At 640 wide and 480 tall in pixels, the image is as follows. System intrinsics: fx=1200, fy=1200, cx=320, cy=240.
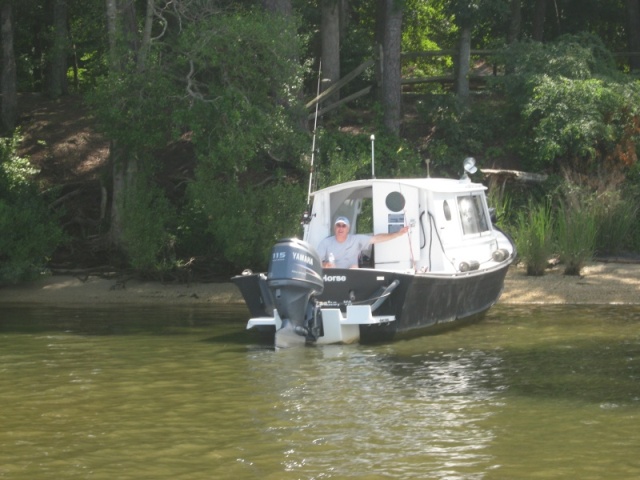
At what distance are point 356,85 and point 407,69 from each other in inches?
340

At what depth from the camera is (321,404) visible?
12.0 meters

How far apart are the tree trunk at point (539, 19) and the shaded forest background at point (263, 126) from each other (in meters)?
0.05

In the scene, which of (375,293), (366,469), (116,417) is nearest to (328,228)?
(375,293)

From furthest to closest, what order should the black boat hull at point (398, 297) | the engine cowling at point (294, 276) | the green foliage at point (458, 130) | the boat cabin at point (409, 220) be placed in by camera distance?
the green foliage at point (458, 130) < the boat cabin at point (409, 220) < the black boat hull at point (398, 297) < the engine cowling at point (294, 276)

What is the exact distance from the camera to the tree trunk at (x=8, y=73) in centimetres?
3081

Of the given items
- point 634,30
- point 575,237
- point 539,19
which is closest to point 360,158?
point 575,237

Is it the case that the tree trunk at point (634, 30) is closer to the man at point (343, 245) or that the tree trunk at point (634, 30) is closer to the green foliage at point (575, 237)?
the green foliage at point (575, 237)

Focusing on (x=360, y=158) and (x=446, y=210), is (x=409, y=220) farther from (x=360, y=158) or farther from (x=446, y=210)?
(x=360, y=158)

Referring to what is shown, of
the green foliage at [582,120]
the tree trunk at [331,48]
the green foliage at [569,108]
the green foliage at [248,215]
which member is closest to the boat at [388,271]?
the green foliage at [248,215]

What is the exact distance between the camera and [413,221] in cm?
1744

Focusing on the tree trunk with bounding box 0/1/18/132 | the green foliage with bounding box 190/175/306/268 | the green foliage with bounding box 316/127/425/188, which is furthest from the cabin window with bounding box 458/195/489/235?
the tree trunk with bounding box 0/1/18/132

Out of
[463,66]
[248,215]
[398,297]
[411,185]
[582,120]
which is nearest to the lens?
[398,297]

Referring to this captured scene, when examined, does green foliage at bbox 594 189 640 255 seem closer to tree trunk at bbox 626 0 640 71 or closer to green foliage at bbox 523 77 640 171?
green foliage at bbox 523 77 640 171

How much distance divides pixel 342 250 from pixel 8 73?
17436 millimetres
